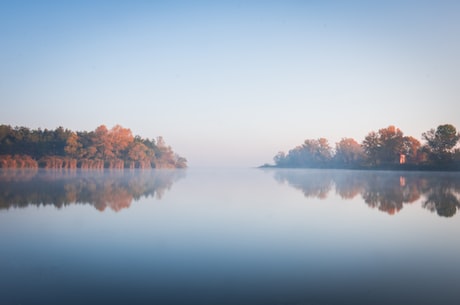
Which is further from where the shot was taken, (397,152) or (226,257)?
(397,152)

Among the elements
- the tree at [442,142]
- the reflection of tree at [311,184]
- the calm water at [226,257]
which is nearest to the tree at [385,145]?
the tree at [442,142]

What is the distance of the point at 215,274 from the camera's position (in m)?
4.61

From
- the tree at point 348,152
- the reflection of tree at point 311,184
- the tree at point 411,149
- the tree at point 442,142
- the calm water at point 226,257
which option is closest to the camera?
the calm water at point 226,257

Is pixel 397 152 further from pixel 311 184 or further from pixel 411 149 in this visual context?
pixel 311 184

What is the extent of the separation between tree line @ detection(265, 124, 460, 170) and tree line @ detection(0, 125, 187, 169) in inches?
2393

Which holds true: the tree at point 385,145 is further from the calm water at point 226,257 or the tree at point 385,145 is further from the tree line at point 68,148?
the calm water at point 226,257

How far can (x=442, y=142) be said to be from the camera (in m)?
61.4

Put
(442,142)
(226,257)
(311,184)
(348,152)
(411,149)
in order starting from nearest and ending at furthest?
(226,257) < (311,184) < (442,142) < (411,149) < (348,152)

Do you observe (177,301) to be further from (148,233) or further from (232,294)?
(148,233)

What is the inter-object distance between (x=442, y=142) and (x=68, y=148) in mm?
77807

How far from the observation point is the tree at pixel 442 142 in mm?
60469

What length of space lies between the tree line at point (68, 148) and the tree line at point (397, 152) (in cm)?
6077

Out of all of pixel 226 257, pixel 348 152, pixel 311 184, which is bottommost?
pixel 311 184

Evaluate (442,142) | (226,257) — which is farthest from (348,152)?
(226,257)
